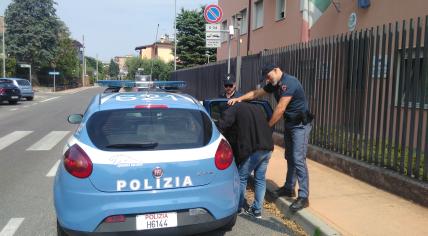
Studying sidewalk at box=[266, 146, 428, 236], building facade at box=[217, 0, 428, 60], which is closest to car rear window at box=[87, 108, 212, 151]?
sidewalk at box=[266, 146, 428, 236]

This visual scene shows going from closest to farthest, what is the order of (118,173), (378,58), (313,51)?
1. (118,173)
2. (378,58)
3. (313,51)

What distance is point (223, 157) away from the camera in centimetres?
436

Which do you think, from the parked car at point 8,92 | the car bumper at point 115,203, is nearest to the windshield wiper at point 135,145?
the car bumper at point 115,203

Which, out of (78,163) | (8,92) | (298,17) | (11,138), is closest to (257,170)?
(78,163)

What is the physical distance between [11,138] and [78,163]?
958cm

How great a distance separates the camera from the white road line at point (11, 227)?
4.91 metres

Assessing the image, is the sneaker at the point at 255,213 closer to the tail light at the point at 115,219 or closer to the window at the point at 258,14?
the tail light at the point at 115,219

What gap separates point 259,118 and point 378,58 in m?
2.84

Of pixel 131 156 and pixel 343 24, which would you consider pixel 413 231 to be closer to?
pixel 131 156

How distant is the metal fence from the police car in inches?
A: 113

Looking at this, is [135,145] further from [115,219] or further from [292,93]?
[292,93]

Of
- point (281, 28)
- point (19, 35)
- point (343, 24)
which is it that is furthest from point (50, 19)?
point (343, 24)

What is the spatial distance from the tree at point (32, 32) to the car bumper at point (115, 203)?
55055 millimetres

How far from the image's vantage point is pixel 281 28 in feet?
59.6
